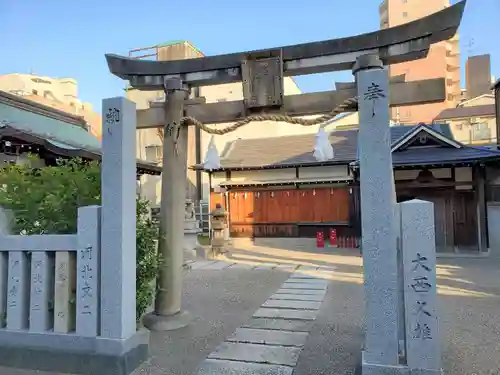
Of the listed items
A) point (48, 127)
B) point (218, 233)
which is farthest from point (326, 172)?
point (48, 127)

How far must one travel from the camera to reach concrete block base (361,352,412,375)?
326 cm

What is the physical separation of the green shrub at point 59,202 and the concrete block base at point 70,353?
2.40 feet

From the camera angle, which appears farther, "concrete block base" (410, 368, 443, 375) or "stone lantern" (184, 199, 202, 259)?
"stone lantern" (184, 199, 202, 259)

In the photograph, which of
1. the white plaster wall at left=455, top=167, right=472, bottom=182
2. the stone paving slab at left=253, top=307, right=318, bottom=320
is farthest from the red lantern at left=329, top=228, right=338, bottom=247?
the stone paving slab at left=253, top=307, right=318, bottom=320

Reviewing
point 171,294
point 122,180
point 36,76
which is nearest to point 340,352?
point 171,294

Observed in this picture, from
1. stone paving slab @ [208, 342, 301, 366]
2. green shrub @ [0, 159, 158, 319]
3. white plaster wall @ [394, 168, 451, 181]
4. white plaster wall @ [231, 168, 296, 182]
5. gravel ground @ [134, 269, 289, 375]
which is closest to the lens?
stone paving slab @ [208, 342, 301, 366]

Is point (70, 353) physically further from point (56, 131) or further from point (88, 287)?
point (56, 131)

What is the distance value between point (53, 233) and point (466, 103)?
108ft

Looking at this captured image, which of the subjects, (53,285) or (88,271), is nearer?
(88,271)

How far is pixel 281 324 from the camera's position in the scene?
549cm

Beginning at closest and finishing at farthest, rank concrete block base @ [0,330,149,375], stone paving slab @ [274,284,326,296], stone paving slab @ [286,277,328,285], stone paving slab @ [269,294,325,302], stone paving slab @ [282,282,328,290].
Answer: concrete block base @ [0,330,149,375] → stone paving slab @ [269,294,325,302] → stone paving slab @ [274,284,326,296] → stone paving slab @ [282,282,328,290] → stone paving slab @ [286,277,328,285]

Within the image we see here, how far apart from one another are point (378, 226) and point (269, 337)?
2394mm

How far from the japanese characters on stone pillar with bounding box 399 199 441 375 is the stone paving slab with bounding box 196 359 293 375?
1.32m

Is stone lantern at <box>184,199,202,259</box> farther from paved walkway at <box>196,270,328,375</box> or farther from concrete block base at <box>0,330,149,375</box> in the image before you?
concrete block base at <box>0,330,149,375</box>
